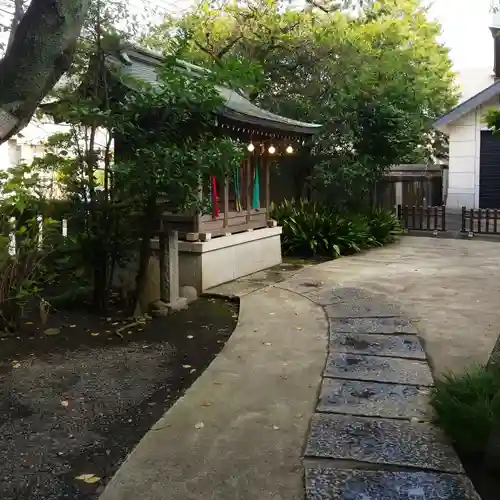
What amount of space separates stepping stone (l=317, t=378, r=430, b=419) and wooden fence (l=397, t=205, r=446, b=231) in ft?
39.2

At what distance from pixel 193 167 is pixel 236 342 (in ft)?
6.40

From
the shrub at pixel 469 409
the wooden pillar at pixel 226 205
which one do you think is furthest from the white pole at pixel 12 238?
Answer: the shrub at pixel 469 409

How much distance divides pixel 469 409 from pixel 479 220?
12.7 meters

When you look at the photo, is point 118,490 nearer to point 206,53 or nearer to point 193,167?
point 193,167

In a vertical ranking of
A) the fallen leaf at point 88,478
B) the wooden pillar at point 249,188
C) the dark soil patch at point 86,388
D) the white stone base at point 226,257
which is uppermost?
the wooden pillar at point 249,188

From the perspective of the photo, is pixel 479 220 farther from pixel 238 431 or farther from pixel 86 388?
pixel 238 431

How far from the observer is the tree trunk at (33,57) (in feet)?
6.62

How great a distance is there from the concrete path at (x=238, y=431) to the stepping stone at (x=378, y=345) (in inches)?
6.8

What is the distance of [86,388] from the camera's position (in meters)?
4.86

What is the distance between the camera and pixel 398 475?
317 cm

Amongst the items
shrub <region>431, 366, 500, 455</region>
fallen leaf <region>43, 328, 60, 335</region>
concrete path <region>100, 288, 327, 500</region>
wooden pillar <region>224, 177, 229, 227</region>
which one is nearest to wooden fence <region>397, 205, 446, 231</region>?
wooden pillar <region>224, 177, 229, 227</region>

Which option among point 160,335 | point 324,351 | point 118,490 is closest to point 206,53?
point 160,335

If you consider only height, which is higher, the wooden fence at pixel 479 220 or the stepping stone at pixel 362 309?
the wooden fence at pixel 479 220

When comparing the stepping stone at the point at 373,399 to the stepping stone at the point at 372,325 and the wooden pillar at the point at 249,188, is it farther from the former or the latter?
the wooden pillar at the point at 249,188
